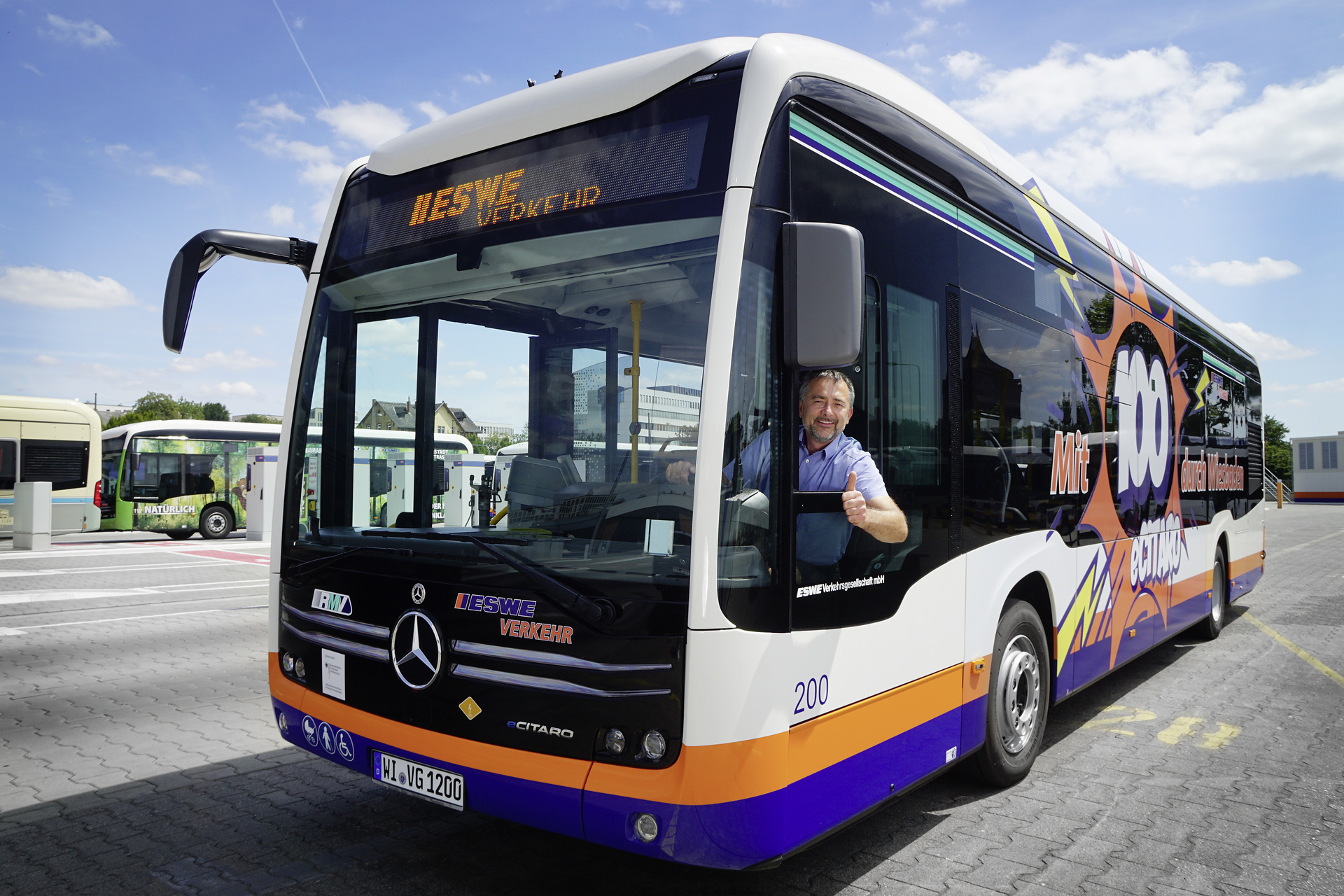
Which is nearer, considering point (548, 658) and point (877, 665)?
point (548, 658)

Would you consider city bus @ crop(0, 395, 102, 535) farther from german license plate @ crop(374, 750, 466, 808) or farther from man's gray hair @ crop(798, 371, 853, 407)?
man's gray hair @ crop(798, 371, 853, 407)

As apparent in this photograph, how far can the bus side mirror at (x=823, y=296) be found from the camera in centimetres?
279

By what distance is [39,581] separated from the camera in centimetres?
1452

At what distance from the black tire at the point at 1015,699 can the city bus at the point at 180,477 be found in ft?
75.7

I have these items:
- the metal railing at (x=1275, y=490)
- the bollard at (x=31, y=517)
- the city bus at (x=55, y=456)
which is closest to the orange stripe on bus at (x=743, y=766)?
the bollard at (x=31, y=517)

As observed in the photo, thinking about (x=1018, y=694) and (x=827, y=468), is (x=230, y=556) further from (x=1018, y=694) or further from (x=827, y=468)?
(x=827, y=468)

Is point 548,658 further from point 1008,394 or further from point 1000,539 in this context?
point 1008,394

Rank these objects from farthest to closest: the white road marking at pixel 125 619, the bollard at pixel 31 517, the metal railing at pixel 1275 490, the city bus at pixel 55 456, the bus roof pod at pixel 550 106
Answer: the metal railing at pixel 1275 490
the city bus at pixel 55 456
the bollard at pixel 31 517
the white road marking at pixel 125 619
the bus roof pod at pixel 550 106

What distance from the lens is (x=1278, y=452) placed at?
7938 centimetres

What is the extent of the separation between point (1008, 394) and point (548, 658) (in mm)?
2713

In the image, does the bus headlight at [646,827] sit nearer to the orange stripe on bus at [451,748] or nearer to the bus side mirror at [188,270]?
the orange stripe on bus at [451,748]

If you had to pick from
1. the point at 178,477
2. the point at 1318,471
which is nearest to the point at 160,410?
the point at 178,477

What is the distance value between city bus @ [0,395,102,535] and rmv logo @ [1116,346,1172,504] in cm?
2527

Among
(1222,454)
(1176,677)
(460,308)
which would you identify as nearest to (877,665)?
(460,308)
